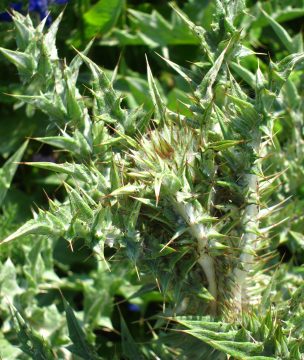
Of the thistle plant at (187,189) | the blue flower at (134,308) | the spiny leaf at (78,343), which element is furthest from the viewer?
the blue flower at (134,308)

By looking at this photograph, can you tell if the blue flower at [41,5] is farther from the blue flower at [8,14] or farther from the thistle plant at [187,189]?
the thistle plant at [187,189]

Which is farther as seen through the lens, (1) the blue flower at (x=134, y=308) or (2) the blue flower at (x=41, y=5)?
(1) the blue flower at (x=134, y=308)

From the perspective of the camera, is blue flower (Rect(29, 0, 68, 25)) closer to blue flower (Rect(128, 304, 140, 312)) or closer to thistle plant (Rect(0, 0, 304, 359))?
thistle plant (Rect(0, 0, 304, 359))

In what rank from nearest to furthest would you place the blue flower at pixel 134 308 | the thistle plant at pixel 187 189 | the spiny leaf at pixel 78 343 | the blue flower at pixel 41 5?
the thistle plant at pixel 187 189, the spiny leaf at pixel 78 343, the blue flower at pixel 41 5, the blue flower at pixel 134 308

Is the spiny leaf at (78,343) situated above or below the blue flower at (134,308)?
above

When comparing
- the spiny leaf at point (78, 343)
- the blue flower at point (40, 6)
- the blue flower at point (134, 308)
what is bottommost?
the blue flower at point (134, 308)

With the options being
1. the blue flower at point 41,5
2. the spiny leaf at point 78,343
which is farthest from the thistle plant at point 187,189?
→ the blue flower at point 41,5

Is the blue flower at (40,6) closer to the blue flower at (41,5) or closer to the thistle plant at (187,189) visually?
the blue flower at (41,5)

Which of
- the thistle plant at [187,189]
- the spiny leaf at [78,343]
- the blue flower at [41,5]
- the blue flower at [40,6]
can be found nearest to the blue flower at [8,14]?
the blue flower at [40,6]

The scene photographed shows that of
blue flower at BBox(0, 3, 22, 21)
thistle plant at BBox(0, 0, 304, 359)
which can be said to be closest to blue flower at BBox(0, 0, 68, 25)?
blue flower at BBox(0, 3, 22, 21)

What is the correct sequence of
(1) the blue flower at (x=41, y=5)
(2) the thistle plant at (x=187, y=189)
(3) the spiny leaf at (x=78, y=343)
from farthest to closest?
(1) the blue flower at (x=41, y=5) < (3) the spiny leaf at (x=78, y=343) < (2) the thistle plant at (x=187, y=189)

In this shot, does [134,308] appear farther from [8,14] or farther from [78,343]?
[8,14]
